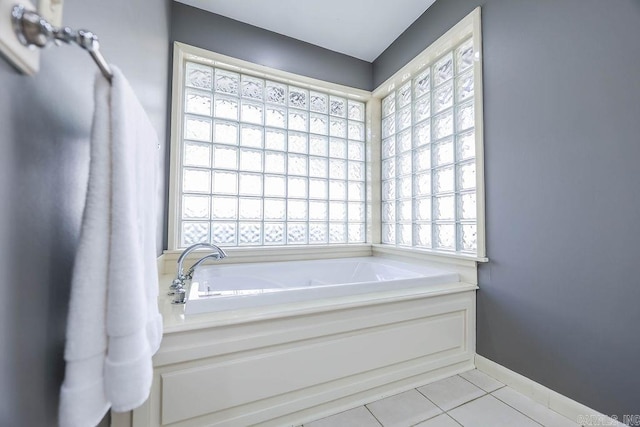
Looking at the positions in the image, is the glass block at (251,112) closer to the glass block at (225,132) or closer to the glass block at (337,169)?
the glass block at (225,132)

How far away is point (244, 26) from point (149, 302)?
8.05 ft

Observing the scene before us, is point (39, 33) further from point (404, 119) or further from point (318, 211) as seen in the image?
point (404, 119)

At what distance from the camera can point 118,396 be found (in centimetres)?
53

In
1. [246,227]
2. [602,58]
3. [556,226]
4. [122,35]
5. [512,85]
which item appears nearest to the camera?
Result: [122,35]

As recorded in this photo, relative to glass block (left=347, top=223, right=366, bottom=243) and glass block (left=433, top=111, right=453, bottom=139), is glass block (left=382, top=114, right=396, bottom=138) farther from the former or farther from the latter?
glass block (left=347, top=223, right=366, bottom=243)

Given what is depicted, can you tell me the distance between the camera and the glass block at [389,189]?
2588mm

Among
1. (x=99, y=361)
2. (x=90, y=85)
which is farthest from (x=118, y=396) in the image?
(x=90, y=85)

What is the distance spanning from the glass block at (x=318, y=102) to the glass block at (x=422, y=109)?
2.84 feet

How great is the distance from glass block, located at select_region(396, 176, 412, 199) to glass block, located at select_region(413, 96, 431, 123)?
51cm

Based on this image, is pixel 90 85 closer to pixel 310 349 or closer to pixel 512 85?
pixel 310 349

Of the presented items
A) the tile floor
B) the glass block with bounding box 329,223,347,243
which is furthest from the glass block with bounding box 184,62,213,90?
the tile floor

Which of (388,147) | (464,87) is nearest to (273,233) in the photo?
(388,147)

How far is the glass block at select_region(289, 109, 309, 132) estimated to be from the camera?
250 cm

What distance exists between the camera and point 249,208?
2.33m
